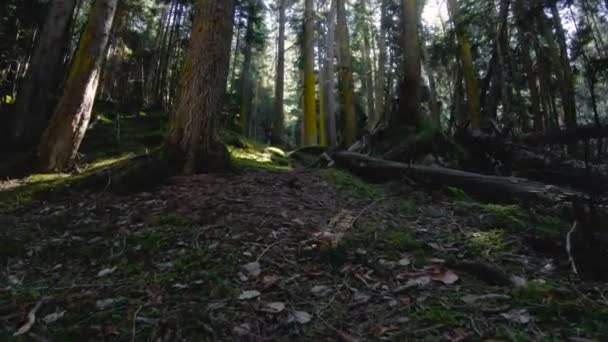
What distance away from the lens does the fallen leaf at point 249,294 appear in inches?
87.9

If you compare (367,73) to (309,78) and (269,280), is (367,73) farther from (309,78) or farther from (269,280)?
(269,280)

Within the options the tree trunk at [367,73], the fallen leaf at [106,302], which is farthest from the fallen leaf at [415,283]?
the tree trunk at [367,73]

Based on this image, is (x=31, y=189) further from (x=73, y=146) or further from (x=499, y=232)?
(x=499, y=232)

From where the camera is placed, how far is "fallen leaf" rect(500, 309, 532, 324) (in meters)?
1.79

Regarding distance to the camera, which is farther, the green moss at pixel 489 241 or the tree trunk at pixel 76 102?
the tree trunk at pixel 76 102

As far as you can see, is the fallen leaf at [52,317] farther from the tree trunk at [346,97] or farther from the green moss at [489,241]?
the tree trunk at [346,97]

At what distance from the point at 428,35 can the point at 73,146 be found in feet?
76.0

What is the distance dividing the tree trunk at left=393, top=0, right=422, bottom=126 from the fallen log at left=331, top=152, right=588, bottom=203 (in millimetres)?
1809

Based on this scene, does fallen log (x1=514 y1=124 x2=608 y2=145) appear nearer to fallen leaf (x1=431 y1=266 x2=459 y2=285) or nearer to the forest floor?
the forest floor

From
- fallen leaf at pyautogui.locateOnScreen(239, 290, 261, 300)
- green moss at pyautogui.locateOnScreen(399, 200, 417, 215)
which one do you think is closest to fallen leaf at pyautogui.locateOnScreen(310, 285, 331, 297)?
fallen leaf at pyautogui.locateOnScreen(239, 290, 261, 300)

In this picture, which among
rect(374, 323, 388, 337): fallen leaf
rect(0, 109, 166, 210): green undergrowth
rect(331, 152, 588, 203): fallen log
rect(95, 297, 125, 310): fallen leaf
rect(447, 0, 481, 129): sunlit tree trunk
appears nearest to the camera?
rect(374, 323, 388, 337): fallen leaf

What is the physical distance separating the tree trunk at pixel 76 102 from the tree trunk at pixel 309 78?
928 centimetres

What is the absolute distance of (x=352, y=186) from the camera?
526 centimetres

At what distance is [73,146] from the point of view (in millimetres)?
6031
